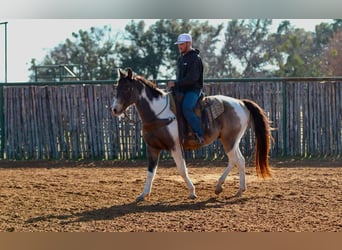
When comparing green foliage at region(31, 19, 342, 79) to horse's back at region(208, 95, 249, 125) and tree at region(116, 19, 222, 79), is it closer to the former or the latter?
tree at region(116, 19, 222, 79)

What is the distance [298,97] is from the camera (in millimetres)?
14312

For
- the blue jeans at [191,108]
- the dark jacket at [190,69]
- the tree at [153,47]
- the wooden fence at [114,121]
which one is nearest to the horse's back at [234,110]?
the blue jeans at [191,108]

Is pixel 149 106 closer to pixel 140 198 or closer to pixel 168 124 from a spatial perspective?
pixel 168 124

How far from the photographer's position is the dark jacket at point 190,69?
26.9 ft

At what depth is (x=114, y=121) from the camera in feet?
47.2

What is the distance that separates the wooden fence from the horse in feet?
17.0

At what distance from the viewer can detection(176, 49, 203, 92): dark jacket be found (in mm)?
8211

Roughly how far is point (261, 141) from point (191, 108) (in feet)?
4.49

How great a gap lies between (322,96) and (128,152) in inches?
206

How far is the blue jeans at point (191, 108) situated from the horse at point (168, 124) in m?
0.20

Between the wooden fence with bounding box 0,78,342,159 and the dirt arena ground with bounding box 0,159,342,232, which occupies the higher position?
the wooden fence with bounding box 0,78,342,159

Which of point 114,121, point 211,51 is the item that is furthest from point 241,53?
point 114,121

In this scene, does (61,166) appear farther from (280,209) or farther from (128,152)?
(280,209)

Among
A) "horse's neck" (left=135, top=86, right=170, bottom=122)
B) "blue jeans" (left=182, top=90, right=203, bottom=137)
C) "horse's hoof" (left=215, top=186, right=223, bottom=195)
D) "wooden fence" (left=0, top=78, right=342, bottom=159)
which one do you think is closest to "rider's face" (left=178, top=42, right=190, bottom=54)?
"blue jeans" (left=182, top=90, right=203, bottom=137)
